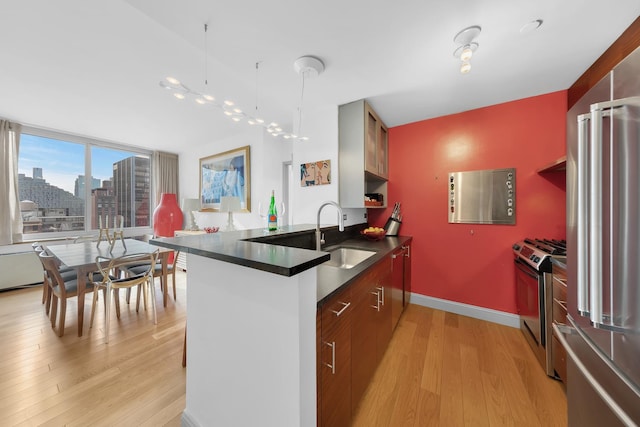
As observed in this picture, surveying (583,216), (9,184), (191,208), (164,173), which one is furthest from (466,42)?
(9,184)

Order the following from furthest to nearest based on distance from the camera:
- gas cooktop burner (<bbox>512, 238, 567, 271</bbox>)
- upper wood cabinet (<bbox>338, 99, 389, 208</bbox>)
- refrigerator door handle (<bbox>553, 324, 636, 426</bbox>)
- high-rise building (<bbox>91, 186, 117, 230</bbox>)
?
high-rise building (<bbox>91, 186, 117, 230</bbox>) → upper wood cabinet (<bbox>338, 99, 389, 208</bbox>) → gas cooktop burner (<bbox>512, 238, 567, 271</bbox>) → refrigerator door handle (<bbox>553, 324, 636, 426</bbox>)

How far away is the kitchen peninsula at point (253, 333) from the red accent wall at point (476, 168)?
2.02 m

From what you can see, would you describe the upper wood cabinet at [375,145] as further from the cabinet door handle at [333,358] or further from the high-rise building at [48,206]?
the high-rise building at [48,206]

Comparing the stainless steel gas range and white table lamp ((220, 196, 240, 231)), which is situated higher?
white table lamp ((220, 196, 240, 231))

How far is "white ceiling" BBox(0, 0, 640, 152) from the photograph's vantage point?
1.27 m

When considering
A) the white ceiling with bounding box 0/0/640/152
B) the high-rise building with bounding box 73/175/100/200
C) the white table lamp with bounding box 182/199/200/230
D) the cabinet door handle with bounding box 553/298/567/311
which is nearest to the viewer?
the white ceiling with bounding box 0/0/640/152

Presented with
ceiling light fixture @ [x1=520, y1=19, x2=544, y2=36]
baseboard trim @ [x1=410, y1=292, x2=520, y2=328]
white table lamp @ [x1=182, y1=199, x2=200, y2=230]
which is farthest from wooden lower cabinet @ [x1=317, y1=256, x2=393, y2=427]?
white table lamp @ [x1=182, y1=199, x2=200, y2=230]

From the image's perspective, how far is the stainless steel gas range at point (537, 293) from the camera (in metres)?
1.60

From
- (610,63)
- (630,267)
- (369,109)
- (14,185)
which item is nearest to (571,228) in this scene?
(630,267)

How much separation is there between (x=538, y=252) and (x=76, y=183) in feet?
21.9

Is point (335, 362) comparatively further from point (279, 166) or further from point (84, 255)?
point (279, 166)

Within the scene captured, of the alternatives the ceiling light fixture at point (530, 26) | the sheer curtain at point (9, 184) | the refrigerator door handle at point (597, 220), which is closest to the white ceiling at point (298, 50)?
the ceiling light fixture at point (530, 26)

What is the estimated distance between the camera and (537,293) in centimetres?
171

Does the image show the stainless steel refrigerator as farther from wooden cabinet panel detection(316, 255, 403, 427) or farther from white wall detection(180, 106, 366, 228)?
white wall detection(180, 106, 366, 228)
